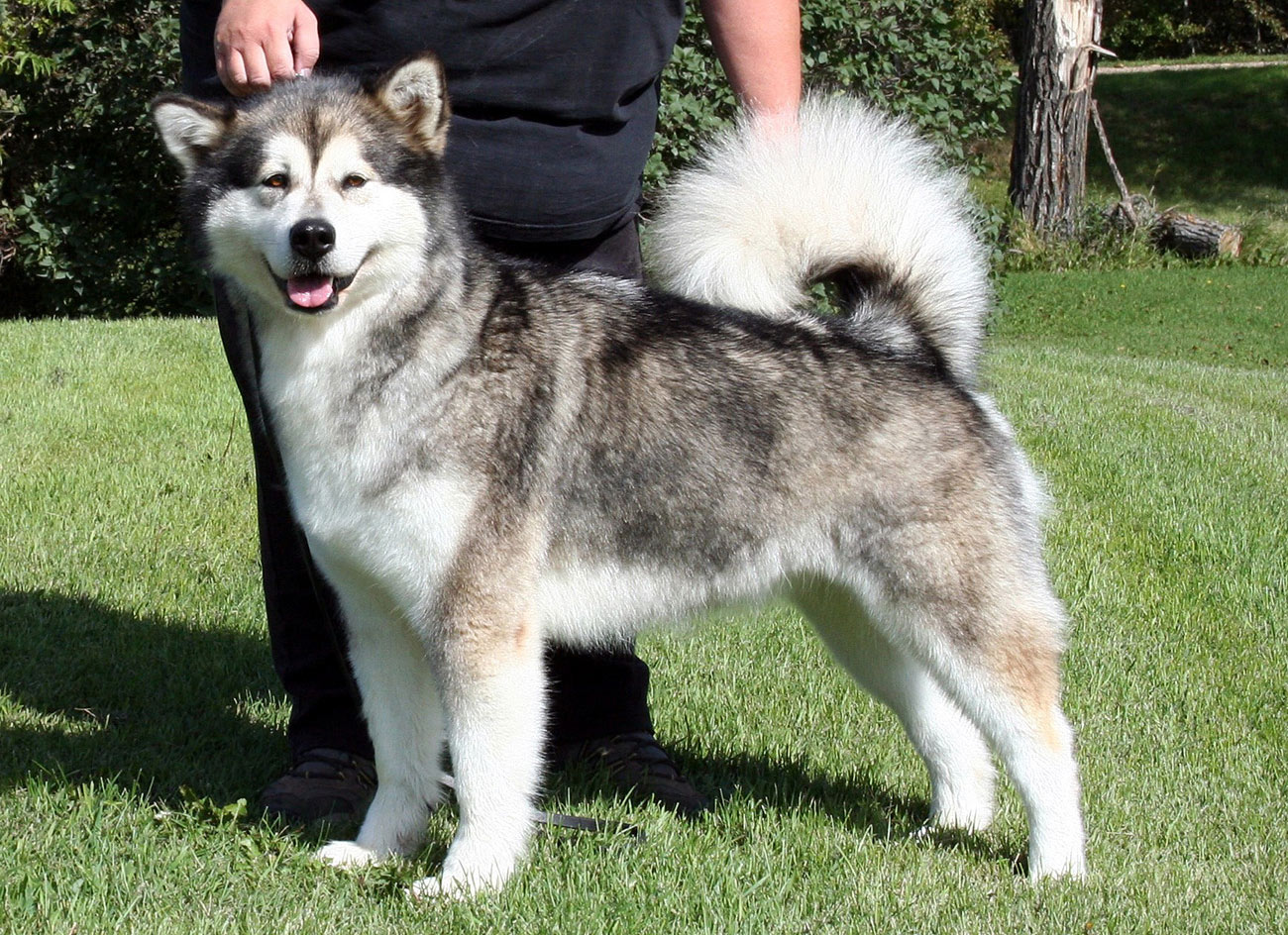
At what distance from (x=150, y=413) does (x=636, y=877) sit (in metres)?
5.05

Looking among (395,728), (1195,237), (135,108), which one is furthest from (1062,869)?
(1195,237)

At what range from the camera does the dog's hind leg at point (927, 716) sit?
340 centimetres

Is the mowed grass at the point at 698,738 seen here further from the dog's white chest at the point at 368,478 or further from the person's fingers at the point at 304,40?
the person's fingers at the point at 304,40

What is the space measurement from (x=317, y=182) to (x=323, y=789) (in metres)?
1.58

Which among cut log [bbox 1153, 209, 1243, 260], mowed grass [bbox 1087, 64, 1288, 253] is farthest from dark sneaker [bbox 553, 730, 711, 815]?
mowed grass [bbox 1087, 64, 1288, 253]

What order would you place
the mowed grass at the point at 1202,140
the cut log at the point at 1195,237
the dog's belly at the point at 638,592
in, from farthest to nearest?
the mowed grass at the point at 1202,140, the cut log at the point at 1195,237, the dog's belly at the point at 638,592

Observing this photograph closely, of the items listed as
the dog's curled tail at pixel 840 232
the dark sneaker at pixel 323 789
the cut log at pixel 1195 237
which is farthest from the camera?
the cut log at pixel 1195 237

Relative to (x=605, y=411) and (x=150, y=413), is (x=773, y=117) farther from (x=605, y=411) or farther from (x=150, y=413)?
(x=150, y=413)

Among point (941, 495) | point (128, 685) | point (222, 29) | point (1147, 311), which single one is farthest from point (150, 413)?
point (1147, 311)

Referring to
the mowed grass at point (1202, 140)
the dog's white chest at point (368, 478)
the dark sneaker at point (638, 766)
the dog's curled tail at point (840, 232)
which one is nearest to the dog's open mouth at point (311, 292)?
the dog's white chest at point (368, 478)

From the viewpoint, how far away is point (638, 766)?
3646 mm

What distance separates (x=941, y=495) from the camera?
303cm

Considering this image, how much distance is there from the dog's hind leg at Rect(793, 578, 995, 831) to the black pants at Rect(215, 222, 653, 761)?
64cm

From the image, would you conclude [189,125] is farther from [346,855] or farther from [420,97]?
[346,855]
